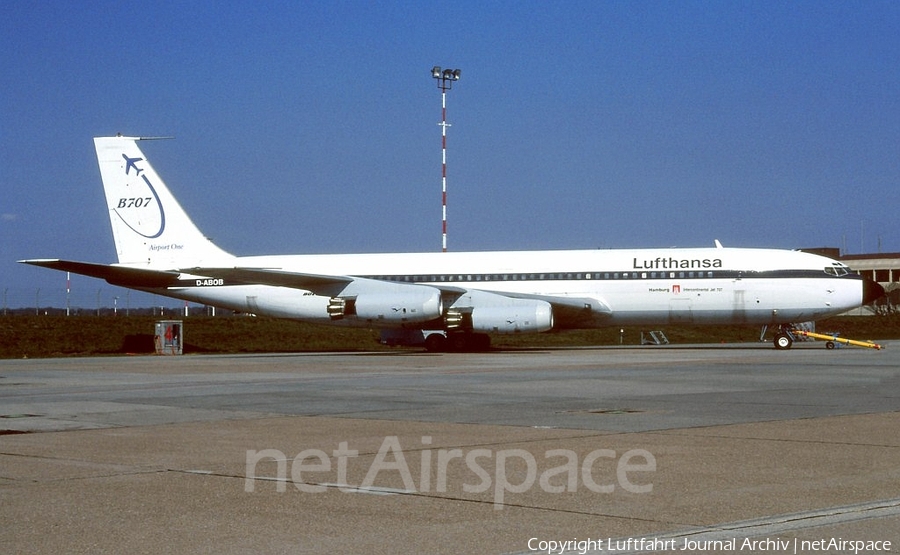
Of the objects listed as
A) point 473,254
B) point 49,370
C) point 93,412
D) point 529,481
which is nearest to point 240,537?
point 529,481

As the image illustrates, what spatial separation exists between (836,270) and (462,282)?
12985 mm

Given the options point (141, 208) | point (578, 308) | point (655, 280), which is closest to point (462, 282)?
point (578, 308)

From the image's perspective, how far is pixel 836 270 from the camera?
37.8m

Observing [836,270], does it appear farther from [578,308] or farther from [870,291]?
[578,308]

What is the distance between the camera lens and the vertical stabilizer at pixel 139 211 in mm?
41438

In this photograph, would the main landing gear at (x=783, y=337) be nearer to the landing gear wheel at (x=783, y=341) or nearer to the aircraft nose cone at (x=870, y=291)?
the landing gear wheel at (x=783, y=341)

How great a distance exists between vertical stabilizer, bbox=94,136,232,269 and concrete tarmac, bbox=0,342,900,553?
73.2 ft

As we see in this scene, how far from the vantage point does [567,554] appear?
6.53m

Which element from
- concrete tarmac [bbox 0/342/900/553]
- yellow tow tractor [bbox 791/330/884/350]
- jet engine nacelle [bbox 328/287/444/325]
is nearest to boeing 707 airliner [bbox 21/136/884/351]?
jet engine nacelle [bbox 328/287/444/325]

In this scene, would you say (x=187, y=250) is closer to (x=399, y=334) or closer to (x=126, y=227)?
(x=126, y=227)

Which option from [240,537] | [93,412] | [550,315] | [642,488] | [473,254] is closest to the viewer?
[240,537]

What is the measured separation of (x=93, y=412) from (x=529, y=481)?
889 cm

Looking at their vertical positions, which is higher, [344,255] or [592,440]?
[344,255]

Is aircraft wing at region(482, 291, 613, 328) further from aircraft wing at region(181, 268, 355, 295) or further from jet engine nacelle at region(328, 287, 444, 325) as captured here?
aircraft wing at region(181, 268, 355, 295)
